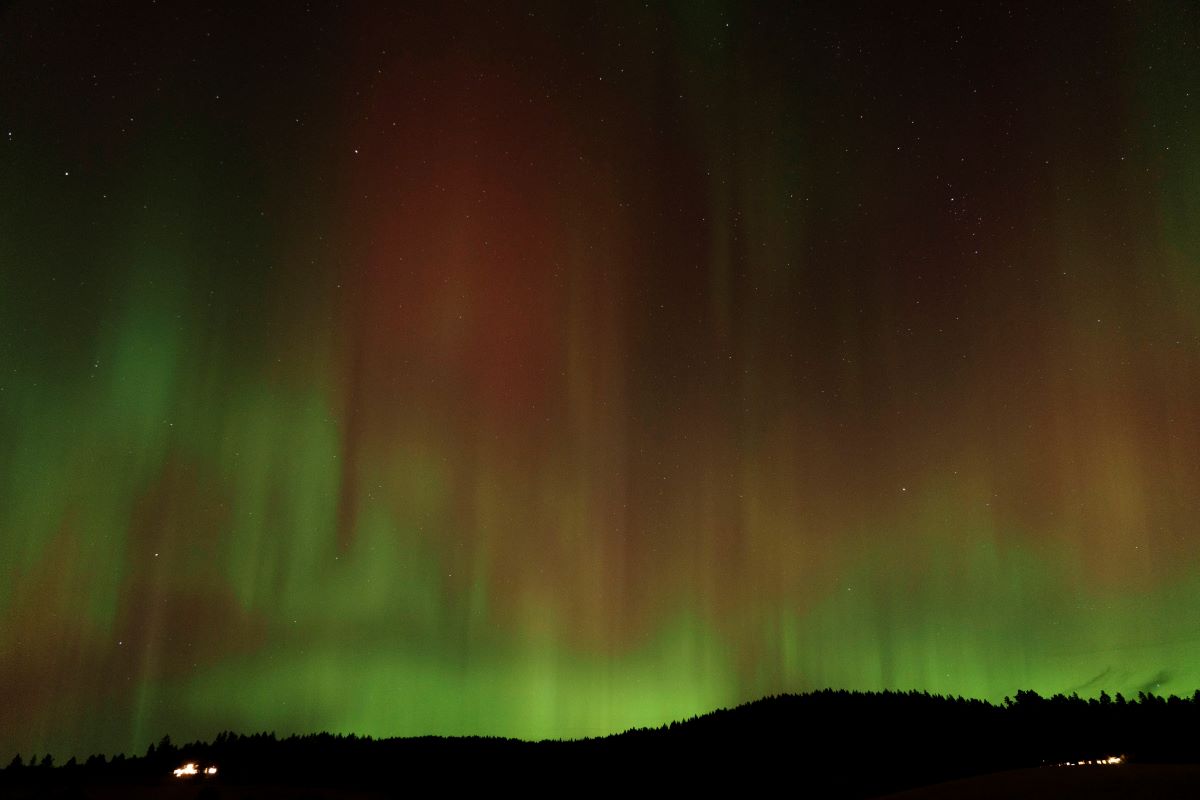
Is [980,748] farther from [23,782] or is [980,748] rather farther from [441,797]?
[23,782]

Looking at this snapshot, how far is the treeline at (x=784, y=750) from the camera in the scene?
47562 mm

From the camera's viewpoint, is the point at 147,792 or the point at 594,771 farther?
the point at 594,771

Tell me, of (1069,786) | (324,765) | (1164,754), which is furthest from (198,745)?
(1164,754)

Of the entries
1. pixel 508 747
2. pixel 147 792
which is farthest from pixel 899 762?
pixel 147 792

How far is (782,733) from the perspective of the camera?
59125mm

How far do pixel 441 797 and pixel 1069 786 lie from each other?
128ft

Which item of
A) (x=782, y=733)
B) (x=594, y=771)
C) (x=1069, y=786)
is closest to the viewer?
(x=1069, y=786)

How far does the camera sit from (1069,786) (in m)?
17.0

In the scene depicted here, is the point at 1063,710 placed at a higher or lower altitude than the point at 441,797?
higher

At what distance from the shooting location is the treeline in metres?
47.6

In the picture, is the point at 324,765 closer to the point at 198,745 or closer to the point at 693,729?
the point at 198,745

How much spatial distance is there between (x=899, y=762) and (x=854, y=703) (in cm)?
1178

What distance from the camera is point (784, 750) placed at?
5547cm

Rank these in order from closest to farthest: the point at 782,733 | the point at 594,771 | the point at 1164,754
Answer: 1. the point at 1164,754
2. the point at 594,771
3. the point at 782,733
